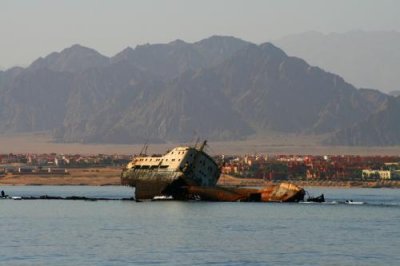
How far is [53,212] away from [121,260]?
8168cm

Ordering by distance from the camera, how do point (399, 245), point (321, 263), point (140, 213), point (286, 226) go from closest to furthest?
point (321, 263) < point (399, 245) < point (286, 226) < point (140, 213)

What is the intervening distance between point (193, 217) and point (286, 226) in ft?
58.1

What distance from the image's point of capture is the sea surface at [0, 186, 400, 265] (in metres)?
113

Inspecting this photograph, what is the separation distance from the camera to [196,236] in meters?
137

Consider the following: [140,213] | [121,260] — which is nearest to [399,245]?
[121,260]

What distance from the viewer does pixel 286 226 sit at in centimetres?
15675

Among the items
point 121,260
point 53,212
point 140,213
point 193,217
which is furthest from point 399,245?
point 53,212

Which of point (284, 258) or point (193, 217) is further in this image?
point (193, 217)

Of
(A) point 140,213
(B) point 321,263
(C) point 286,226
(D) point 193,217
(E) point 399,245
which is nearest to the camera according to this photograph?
(B) point 321,263

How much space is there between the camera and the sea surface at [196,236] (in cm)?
11275

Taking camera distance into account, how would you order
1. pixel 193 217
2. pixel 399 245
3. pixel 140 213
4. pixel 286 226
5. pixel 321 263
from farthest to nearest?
pixel 140 213
pixel 193 217
pixel 286 226
pixel 399 245
pixel 321 263

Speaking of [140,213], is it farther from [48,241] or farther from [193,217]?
[48,241]

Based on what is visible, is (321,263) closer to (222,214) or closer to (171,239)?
(171,239)

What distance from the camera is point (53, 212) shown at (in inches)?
7480
